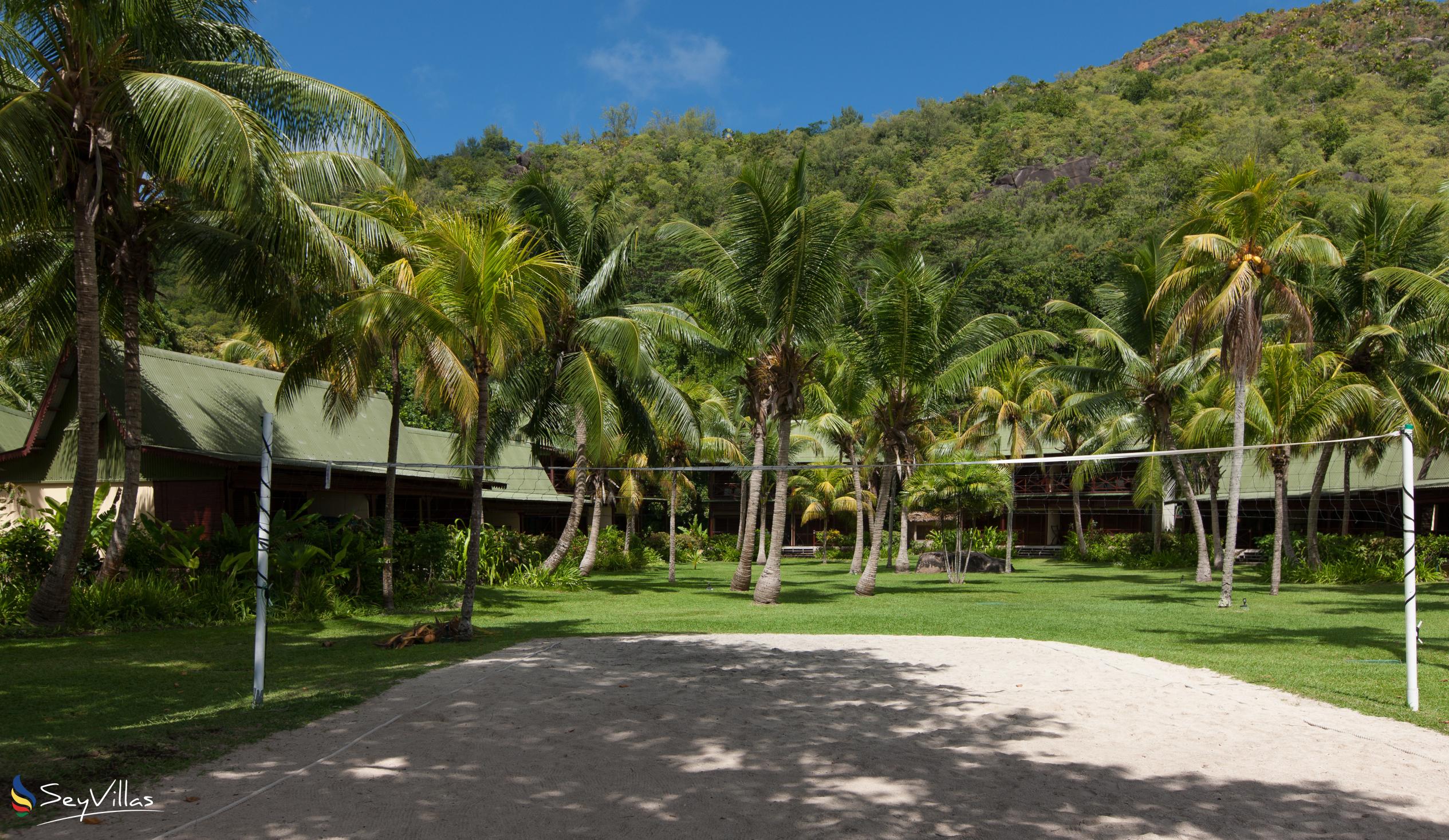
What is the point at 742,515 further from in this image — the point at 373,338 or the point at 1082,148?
the point at 1082,148

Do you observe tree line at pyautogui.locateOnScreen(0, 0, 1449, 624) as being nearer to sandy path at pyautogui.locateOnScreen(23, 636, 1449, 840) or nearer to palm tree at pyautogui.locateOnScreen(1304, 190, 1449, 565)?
palm tree at pyautogui.locateOnScreen(1304, 190, 1449, 565)

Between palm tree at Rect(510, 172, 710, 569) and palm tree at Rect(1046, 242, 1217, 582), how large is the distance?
11.2 m

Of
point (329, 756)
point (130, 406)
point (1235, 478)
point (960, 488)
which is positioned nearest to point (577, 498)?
point (960, 488)

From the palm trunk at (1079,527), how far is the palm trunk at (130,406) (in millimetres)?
28936

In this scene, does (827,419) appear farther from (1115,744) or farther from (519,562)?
(1115,744)

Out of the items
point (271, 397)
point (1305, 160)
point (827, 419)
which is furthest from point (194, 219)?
point (1305, 160)

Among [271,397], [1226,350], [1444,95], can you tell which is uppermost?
[1444,95]

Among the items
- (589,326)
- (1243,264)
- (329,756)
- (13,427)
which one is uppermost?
(1243,264)

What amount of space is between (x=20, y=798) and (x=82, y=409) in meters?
8.14

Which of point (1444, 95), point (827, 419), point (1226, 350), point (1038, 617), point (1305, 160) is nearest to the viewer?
point (1038, 617)

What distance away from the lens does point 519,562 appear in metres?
23.1

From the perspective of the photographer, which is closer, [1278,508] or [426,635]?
[426,635]

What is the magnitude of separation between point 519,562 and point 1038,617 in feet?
39.6

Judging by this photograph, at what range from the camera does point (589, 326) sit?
1966cm
